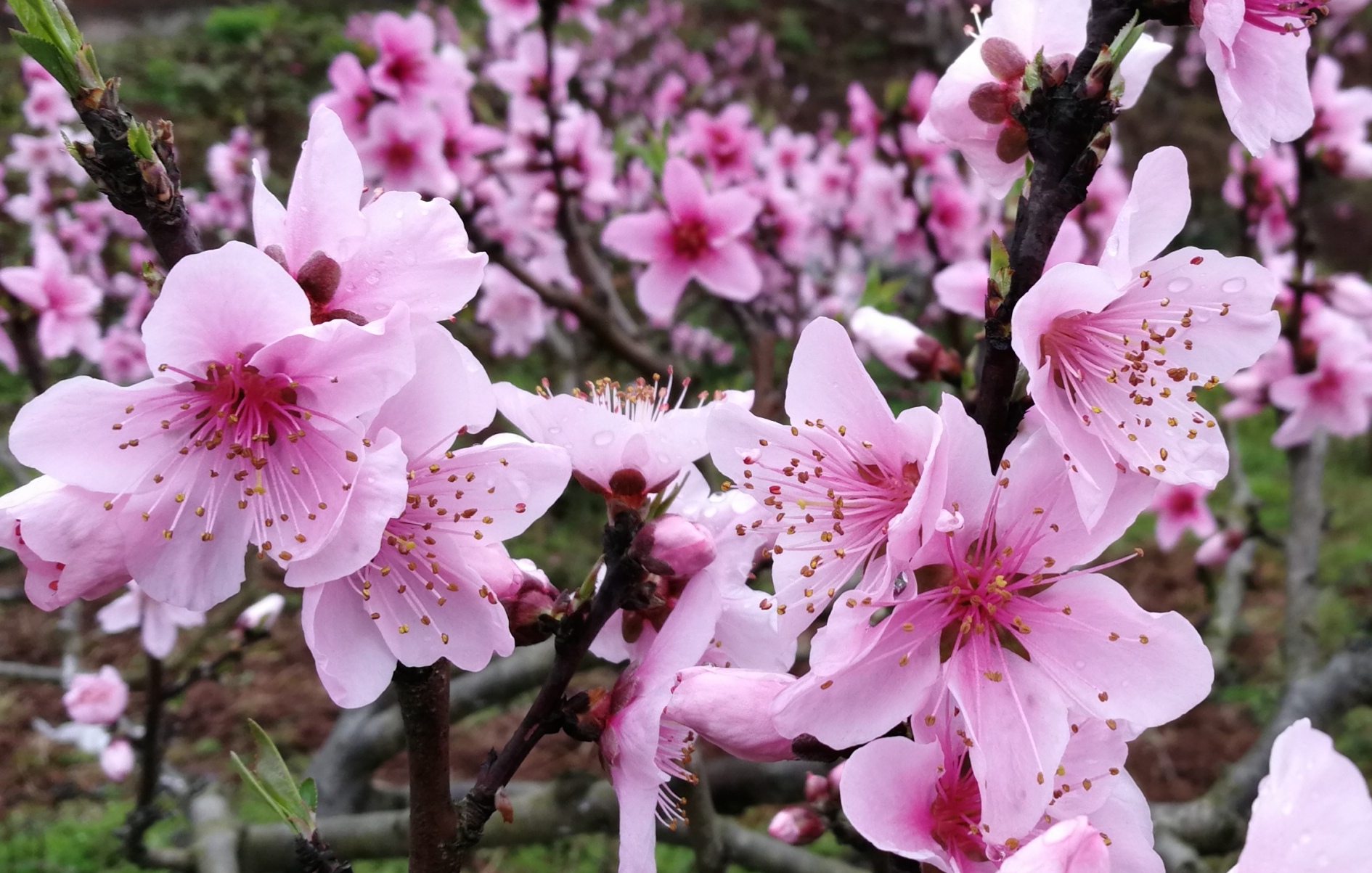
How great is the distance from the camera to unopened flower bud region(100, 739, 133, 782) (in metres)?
2.70

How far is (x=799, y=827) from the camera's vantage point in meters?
1.35

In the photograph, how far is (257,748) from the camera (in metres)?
0.80

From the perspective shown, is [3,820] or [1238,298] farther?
[3,820]

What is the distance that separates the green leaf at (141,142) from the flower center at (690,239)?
6.49ft

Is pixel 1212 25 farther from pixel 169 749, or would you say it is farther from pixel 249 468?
pixel 169 749

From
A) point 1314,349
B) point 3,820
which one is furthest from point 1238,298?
point 3,820

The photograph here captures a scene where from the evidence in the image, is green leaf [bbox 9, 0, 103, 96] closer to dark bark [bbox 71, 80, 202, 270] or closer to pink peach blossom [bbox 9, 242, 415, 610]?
dark bark [bbox 71, 80, 202, 270]

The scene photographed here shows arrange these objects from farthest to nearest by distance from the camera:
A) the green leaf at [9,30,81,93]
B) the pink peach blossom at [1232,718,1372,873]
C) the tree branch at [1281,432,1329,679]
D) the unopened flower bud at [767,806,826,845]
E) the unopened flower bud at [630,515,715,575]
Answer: the tree branch at [1281,432,1329,679]
the unopened flower bud at [767,806,826,845]
the unopened flower bud at [630,515,715,575]
the green leaf at [9,30,81,93]
the pink peach blossom at [1232,718,1372,873]

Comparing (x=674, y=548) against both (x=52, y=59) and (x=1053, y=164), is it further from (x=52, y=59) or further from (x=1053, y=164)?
(x=52, y=59)

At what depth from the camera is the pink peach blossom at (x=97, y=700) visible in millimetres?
2639

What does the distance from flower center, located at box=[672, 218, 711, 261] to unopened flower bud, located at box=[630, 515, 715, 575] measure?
1.92 meters

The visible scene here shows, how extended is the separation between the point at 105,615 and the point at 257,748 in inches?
77.6

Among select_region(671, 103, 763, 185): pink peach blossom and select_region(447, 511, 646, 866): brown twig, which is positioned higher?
select_region(447, 511, 646, 866): brown twig

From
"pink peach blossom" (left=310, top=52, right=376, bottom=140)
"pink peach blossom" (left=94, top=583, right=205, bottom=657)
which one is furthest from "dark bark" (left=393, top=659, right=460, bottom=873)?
"pink peach blossom" (left=310, top=52, right=376, bottom=140)
